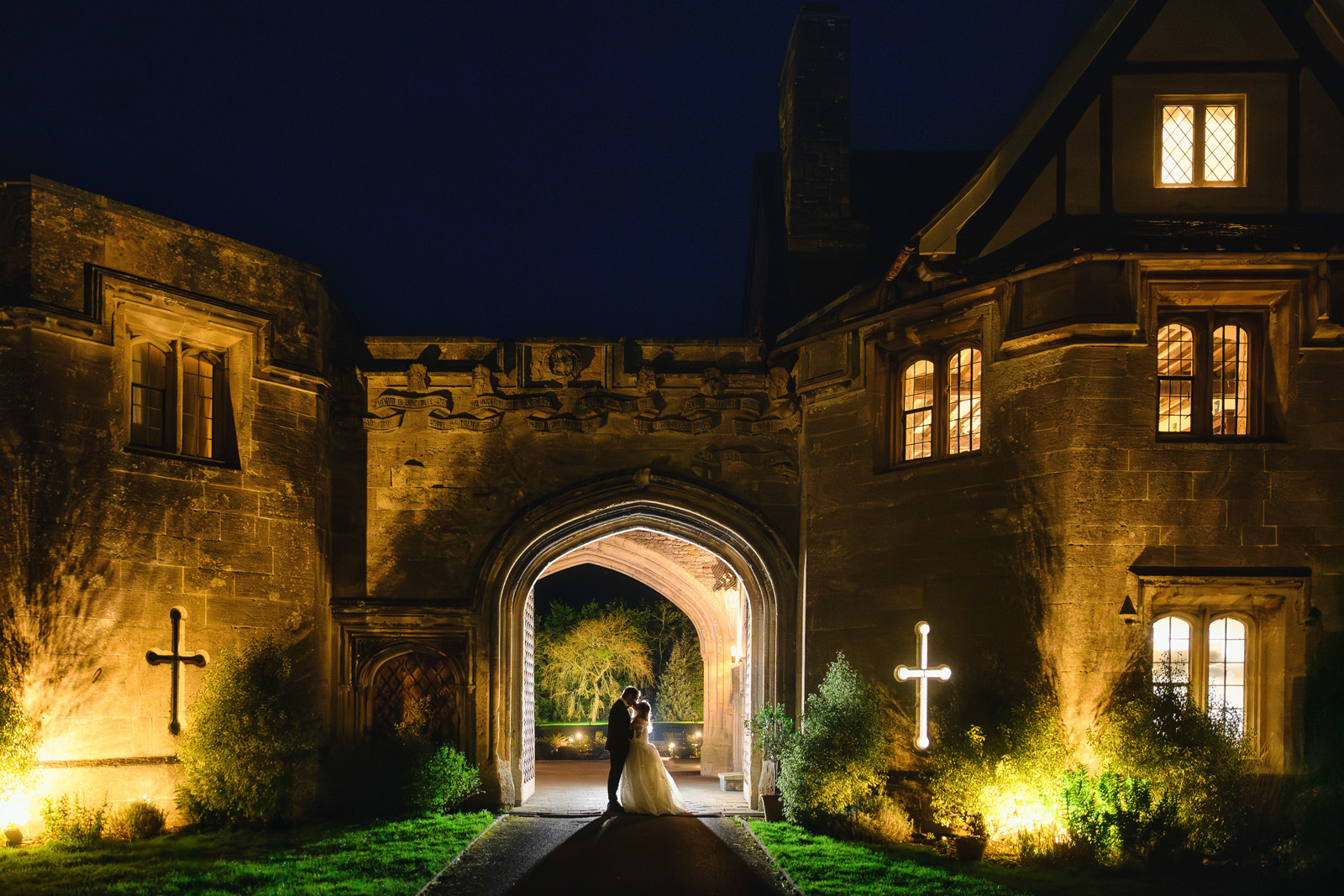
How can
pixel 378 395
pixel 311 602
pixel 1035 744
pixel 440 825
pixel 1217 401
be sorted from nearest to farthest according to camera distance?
pixel 1035 744 → pixel 1217 401 → pixel 440 825 → pixel 311 602 → pixel 378 395

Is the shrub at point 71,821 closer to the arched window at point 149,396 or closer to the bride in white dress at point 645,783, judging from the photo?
the arched window at point 149,396

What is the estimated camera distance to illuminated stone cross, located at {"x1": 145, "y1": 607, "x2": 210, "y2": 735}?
38.1ft

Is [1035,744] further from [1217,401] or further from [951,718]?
[1217,401]

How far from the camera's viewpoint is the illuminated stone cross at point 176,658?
1162 centimetres

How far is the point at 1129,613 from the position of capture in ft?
34.4

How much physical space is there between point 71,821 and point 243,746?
1598 mm

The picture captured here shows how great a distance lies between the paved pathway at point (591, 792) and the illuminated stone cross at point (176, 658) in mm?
4181

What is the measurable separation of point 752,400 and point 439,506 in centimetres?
414

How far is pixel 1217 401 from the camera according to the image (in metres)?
11.0

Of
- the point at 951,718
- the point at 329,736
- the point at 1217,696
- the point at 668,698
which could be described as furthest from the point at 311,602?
the point at 668,698

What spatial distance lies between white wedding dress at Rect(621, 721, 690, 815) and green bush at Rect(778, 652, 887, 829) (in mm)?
1953

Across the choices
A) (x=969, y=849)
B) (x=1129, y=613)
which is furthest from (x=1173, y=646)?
(x=969, y=849)

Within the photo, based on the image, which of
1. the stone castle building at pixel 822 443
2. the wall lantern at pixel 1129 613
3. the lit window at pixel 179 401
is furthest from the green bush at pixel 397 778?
the wall lantern at pixel 1129 613

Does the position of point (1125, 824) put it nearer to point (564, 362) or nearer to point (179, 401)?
point (564, 362)
